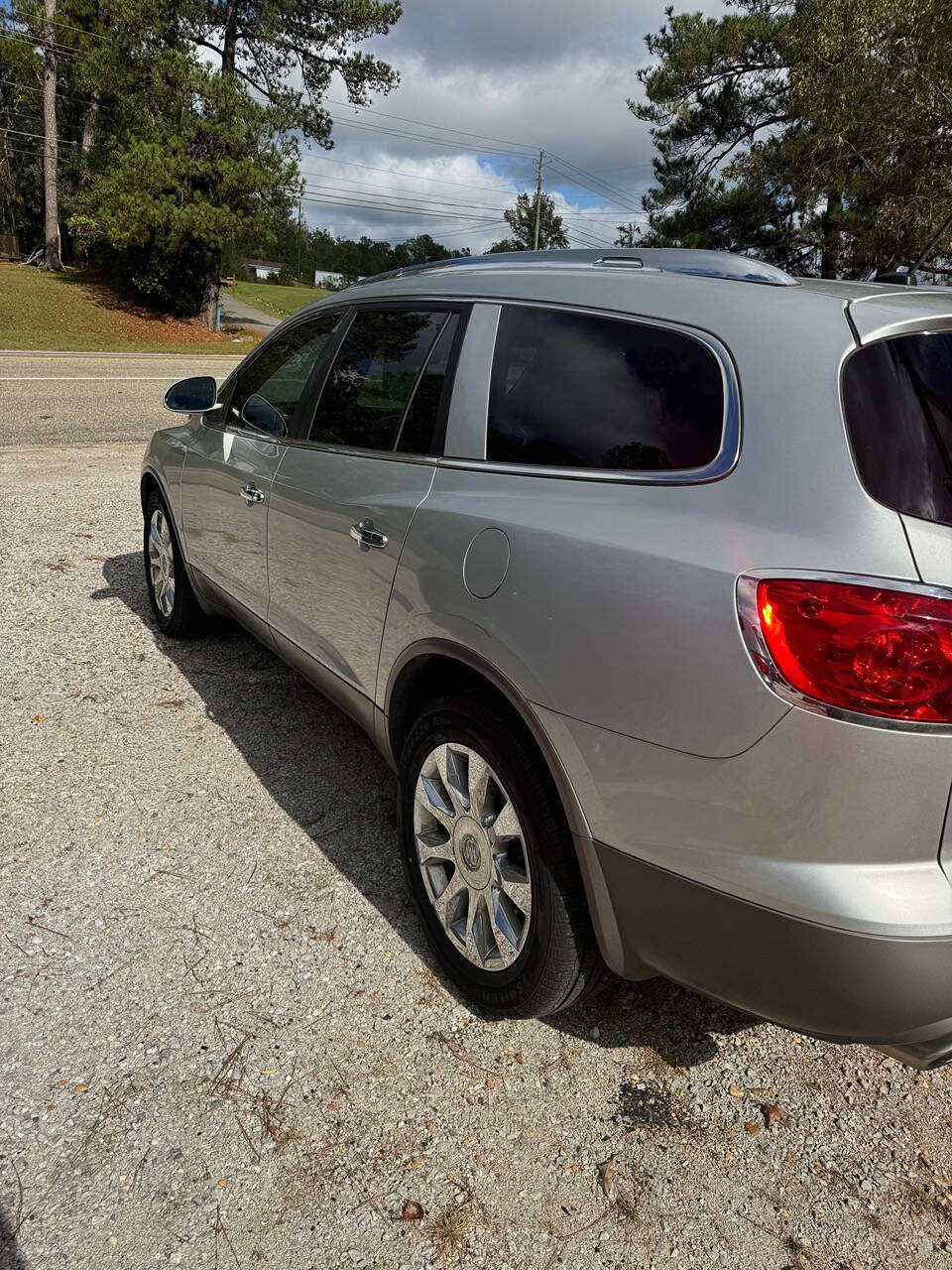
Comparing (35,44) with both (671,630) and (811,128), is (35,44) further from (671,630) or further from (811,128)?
(671,630)

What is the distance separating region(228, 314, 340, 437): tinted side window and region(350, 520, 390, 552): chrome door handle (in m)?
0.86

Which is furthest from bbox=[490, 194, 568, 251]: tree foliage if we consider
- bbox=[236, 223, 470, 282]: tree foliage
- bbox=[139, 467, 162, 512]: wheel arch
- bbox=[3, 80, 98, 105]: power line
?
bbox=[139, 467, 162, 512]: wheel arch

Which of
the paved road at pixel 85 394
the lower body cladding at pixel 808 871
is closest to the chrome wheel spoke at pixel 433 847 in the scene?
the lower body cladding at pixel 808 871

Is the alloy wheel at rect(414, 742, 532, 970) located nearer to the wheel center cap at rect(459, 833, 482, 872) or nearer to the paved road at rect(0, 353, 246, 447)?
the wheel center cap at rect(459, 833, 482, 872)

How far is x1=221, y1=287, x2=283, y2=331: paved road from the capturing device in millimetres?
40725

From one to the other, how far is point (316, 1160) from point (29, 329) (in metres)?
32.0

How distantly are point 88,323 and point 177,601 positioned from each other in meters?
30.5

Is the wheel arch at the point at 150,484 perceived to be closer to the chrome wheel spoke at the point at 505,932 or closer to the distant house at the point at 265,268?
the chrome wheel spoke at the point at 505,932

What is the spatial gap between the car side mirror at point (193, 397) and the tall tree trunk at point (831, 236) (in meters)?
18.9

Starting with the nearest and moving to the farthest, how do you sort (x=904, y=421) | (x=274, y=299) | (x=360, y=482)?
(x=904, y=421) < (x=360, y=482) < (x=274, y=299)

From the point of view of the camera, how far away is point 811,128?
18.0m

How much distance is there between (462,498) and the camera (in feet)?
7.82

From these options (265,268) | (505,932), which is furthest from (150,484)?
(265,268)

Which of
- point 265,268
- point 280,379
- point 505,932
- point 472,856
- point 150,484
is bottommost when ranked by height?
point 505,932
